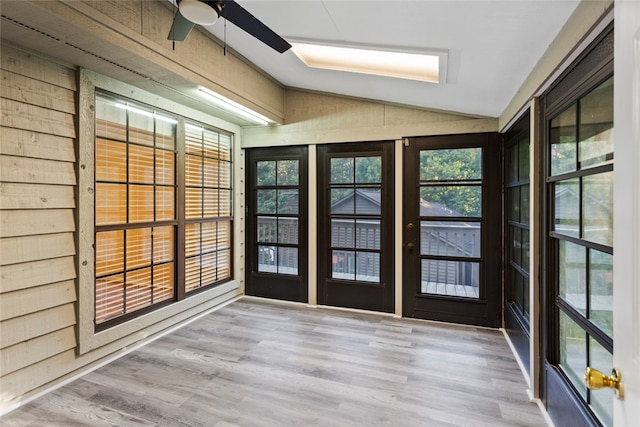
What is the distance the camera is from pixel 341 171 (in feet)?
13.6

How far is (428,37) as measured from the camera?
2062mm

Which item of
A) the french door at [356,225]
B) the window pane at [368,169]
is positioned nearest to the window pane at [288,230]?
the french door at [356,225]

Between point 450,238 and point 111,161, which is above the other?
point 111,161

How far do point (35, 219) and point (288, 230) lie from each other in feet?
8.70

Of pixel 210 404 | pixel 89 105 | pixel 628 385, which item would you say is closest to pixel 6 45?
pixel 89 105

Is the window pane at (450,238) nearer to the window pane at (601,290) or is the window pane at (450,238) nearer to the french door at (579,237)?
the french door at (579,237)

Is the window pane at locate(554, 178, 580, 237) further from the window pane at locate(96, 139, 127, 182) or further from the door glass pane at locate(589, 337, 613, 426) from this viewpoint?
the window pane at locate(96, 139, 127, 182)

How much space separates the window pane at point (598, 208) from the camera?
1398mm

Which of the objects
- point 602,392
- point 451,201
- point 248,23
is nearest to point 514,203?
point 451,201

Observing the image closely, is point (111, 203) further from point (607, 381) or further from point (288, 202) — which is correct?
point (607, 381)

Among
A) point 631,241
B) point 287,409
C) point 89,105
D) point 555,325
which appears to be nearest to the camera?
point 631,241

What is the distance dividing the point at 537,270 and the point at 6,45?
12.5ft

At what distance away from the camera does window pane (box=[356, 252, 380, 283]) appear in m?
4.03

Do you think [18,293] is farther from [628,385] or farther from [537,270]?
[537,270]
